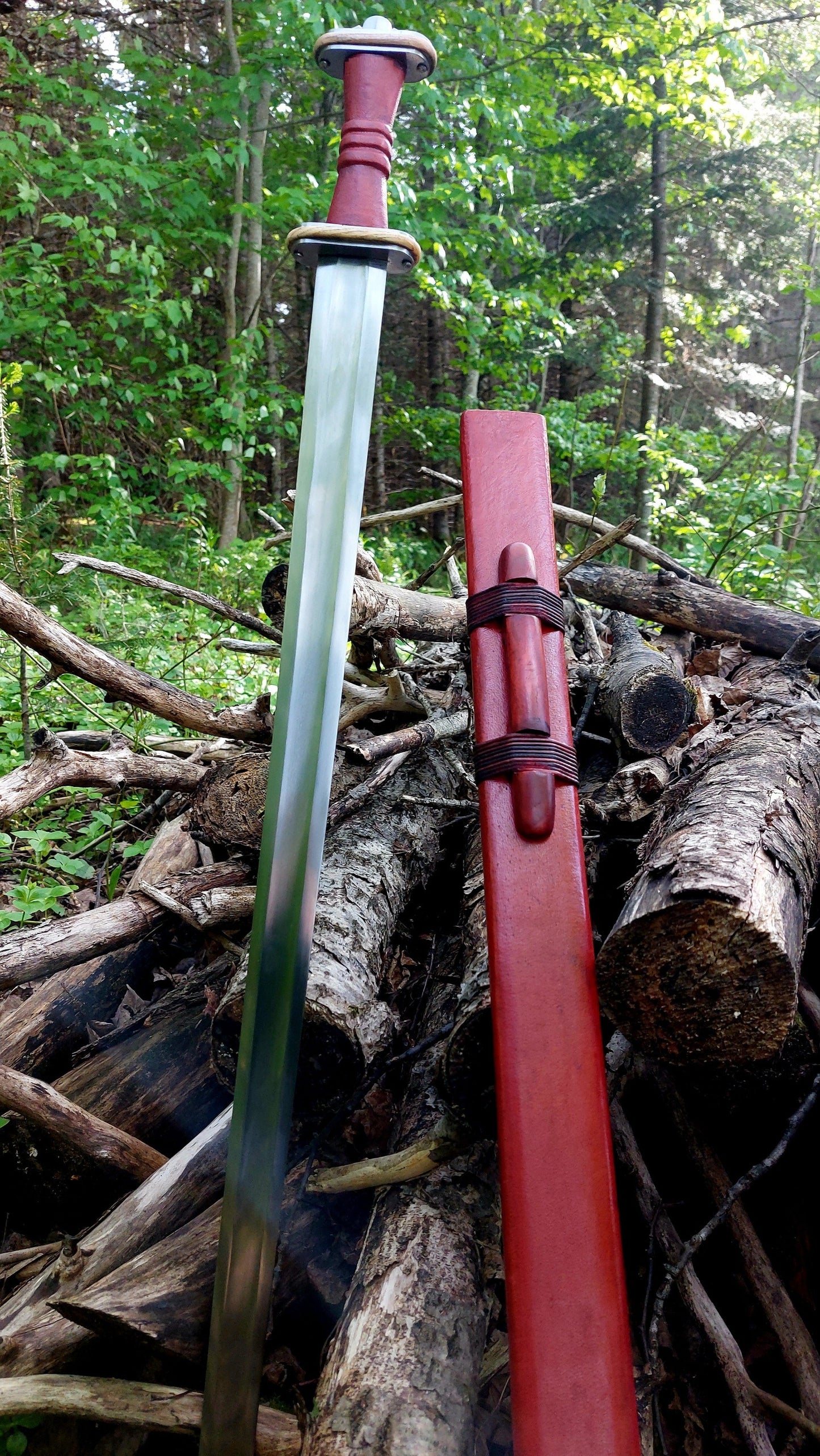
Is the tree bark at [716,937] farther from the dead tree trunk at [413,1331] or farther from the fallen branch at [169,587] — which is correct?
the fallen branch at [169,587]

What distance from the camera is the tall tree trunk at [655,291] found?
938 cm

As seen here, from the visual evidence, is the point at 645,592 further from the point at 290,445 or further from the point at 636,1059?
the point at 290,445

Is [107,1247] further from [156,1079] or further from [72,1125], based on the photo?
[156,1079]

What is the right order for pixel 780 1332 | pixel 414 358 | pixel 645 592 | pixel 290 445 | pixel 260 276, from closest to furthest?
pixel 780 1332
pixel 645 592
pixel 260 276
pixel 290 445
pixel 414 358

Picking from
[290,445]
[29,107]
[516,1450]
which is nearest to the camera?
[516,1450]

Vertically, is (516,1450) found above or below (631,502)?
below

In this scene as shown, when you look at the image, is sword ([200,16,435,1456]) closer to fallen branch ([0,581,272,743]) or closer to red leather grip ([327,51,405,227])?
red leather grip ([327,51,405,227])

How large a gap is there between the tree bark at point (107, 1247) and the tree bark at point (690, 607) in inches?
62.5

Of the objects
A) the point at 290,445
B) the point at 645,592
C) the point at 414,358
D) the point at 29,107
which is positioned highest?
the point at 414,358

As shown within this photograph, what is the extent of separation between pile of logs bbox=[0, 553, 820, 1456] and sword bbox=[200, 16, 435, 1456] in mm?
122

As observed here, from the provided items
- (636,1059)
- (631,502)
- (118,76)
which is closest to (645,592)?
(636,1059)

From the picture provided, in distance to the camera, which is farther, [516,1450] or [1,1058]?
[1,1058]

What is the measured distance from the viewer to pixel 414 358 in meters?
12.6

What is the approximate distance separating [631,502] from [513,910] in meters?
11.6
